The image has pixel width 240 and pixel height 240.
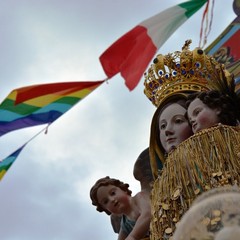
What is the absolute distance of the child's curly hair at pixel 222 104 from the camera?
383 centimetres

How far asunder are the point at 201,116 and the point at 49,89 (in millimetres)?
1772

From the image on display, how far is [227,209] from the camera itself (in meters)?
1.98

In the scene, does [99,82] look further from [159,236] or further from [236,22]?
[236,22]

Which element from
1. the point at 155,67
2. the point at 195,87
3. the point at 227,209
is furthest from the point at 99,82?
the point at 227,209

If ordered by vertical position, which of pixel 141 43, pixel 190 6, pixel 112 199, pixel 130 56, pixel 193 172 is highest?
pixel 190 6

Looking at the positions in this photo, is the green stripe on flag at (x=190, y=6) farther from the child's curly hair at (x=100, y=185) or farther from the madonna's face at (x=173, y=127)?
the child's curly hair at (x=100, y=185)

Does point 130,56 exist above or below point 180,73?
above

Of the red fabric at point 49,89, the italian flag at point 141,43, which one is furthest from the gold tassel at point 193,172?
the red fabric at point 49,89

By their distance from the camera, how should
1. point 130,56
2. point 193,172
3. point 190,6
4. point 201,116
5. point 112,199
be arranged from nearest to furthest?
point 193,172 → point 201,116 → point 112,199 → point 130,56 → point 190,6

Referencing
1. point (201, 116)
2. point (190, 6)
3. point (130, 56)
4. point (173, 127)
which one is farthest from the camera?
point (190, 6)

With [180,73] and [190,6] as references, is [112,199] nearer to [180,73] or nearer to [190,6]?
[180,73]

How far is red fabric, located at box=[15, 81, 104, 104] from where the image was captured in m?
4.94

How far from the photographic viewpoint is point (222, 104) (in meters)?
3.83

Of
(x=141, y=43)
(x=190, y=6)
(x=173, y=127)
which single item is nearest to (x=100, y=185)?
(x=173, y=127)
